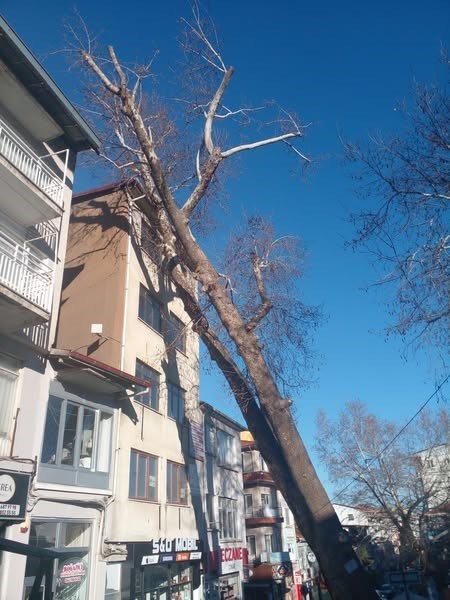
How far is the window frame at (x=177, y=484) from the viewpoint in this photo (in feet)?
55.5

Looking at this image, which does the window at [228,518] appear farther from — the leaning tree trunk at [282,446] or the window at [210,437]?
the leaning tree trunk at [282,446]

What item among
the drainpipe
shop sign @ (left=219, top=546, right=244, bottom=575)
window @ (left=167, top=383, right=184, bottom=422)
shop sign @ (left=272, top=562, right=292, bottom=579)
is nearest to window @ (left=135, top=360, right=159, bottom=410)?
window @ (left=167, top=383, right=184, bottom=422)

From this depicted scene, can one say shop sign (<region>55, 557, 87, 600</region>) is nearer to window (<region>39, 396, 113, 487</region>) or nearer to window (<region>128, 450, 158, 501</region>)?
window (<region>39, 396, 113, 487</region>)

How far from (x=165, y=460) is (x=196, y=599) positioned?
4767 millimetres

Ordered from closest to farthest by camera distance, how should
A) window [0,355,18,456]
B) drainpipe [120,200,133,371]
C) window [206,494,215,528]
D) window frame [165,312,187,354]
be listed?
1. window [0,355,18,456]
2. drainpipe [120,200,133,371]
3. window frame [165,312,187,354]
4. window [206,494,215,528]

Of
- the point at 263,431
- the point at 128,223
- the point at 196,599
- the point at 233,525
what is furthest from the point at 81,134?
the point at 233,525

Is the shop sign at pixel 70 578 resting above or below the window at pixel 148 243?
below

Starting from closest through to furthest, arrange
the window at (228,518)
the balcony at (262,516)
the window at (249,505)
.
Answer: the window at (228,518), the balcony at (262,516), the window at (249,505)

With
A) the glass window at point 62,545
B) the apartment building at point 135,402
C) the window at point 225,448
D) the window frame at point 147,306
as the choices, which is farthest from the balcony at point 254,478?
the glass window at point 62,545

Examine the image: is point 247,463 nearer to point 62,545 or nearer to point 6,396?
point 62,545

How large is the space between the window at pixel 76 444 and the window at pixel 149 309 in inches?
178

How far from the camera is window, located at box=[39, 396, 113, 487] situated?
11648mm

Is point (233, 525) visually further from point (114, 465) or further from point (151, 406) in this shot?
point (114, 465)

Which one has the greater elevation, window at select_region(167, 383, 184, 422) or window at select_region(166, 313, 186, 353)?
window at select_region(166, 313, 186, 353)
